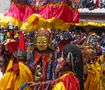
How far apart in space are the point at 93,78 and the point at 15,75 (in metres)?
1.50

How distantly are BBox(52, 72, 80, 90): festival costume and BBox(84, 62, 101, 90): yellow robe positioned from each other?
1919mm

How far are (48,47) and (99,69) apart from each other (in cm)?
176

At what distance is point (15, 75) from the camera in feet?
17.3

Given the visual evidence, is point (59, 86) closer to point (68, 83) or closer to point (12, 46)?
point (68, 83)

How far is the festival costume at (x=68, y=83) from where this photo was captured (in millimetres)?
4070

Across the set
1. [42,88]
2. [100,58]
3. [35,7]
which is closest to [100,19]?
[100,58]

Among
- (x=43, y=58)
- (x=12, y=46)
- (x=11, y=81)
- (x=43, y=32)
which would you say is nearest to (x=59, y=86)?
(x=43, y=58)

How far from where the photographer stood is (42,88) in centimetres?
454

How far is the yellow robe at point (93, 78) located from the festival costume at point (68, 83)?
1.92 m

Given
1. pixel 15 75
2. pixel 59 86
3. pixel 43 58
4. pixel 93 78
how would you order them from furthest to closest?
1. pixel 93 78
2. pixel 15 75
3. pixel 43 58
4. pixel 59 86

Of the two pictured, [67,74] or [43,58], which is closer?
[67,74]

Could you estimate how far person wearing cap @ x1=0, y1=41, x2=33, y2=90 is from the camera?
5.09m

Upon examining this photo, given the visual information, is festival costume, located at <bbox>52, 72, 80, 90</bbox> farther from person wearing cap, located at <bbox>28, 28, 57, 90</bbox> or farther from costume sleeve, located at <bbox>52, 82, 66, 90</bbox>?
person wearing cap, located at <bbox>28, 28, 57, 90</bbox>

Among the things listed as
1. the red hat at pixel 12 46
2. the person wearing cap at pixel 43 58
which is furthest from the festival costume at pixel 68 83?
the red hat at pixel 12 46
